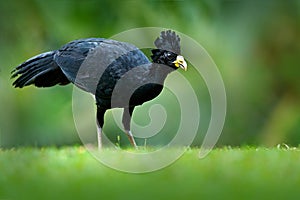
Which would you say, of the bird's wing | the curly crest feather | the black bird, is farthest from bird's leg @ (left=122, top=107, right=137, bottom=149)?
the curly crest feather

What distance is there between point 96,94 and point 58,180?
2.21 metres

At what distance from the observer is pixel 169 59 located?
6094 millimetres

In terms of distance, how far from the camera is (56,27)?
10367mm

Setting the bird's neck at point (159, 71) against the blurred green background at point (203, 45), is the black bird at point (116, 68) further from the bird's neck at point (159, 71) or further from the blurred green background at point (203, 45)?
the blurred green background at point (203, 45)

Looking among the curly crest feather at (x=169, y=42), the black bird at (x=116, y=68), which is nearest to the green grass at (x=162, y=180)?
the black bird at (x=116, y=68)

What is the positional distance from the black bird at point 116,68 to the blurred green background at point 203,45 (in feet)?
10.2

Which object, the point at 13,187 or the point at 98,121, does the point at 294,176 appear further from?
the point at 98,121

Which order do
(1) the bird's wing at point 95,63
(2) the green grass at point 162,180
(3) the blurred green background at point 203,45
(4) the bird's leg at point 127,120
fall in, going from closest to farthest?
(2) the green grass at point 162,180 → (1) the bird's wing at point 95,63 → (4) the bird's leg at point 127,120 → (3) the blurred green background at point 203,45

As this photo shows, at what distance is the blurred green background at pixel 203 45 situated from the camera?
991cm

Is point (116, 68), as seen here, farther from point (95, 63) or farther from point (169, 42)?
point (169, 42)

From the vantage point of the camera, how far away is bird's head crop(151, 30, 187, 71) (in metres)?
6.07

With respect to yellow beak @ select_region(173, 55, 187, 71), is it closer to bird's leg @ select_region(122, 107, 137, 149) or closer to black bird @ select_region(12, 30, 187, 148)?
black bird @ select_region(12, 30, 187, 148)

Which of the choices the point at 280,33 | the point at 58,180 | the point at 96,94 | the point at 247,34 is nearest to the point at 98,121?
the point at 96,94

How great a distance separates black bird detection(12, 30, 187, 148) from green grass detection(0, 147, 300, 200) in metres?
1.16
